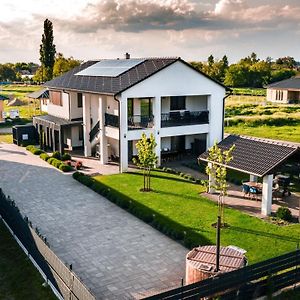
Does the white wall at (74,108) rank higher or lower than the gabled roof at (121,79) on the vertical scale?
lower

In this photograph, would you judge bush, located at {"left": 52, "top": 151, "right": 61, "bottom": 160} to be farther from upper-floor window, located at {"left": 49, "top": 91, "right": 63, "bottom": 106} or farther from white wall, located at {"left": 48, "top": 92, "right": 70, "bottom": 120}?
upper-floor window, located at {"left": 49, "top": 91, "right": 63, "bottom": 106}

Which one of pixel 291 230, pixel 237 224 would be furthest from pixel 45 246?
pixel 291 230

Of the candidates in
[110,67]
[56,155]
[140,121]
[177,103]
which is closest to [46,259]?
[140,121]

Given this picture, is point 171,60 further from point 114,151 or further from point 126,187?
point 126,187

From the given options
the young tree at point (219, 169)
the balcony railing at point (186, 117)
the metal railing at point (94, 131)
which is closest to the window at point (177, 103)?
the balcony railing at point (186, 117)

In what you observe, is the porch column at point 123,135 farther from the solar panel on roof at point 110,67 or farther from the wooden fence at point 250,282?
the wooden fence at point 250,282

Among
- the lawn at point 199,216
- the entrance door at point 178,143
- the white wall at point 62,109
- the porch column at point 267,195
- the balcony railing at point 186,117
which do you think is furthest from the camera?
the white wall at point 62,109

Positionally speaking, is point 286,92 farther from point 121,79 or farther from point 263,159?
point 263,159
